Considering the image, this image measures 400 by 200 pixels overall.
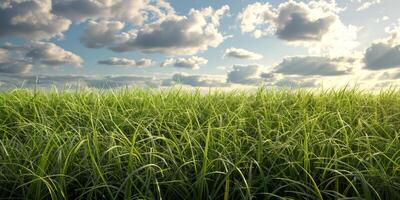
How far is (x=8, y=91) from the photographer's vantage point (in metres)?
6.28

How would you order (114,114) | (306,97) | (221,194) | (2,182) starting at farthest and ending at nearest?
1. (306,97)
2. (114,114)
3. (2,182)
4. (221,194)

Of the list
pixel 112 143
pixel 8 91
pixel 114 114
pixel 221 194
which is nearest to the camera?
pixel 221 194

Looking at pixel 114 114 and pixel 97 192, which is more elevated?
pixel 114 114

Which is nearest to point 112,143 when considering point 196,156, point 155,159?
point 155,159

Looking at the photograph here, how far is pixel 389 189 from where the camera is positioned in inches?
95.9

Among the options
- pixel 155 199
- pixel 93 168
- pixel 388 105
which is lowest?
pixel 155 199

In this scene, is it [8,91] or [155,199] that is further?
[8,91]

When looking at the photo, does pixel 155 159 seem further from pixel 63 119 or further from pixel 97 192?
pixel 63 119

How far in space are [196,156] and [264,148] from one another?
44cm

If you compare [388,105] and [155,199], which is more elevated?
[388,105]

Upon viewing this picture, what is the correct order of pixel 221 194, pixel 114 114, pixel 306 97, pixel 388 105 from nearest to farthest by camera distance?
pixel 221 194, pixel 114 114, pixel 388 105, pixel 306 97

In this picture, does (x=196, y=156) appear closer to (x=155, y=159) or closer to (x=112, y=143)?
(x=155, y=159)

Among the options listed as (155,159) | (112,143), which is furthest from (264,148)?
(112,143)

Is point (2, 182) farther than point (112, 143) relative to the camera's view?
No
